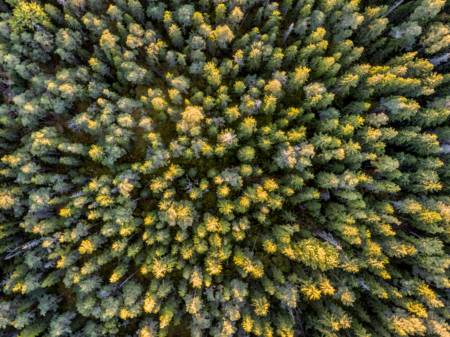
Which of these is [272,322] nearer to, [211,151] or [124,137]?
[211,151]

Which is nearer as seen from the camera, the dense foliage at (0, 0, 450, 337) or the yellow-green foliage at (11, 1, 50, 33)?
the dense foliage at (0, 0, 450, 337)

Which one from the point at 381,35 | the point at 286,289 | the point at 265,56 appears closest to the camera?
the point at 286,289

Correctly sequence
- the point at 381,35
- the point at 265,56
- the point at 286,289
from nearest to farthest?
the point at 286,289, the point at 265,56, the point at 381,35

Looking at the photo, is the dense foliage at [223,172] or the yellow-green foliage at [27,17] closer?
the dense foliage at [223,172]

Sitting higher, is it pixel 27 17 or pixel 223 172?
pixel 27 17

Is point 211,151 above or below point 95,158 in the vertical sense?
above

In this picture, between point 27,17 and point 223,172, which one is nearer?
point 223,172

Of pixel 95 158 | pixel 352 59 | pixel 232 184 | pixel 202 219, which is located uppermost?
pixel 352 59

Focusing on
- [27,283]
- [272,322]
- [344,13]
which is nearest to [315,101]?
[344,13]
